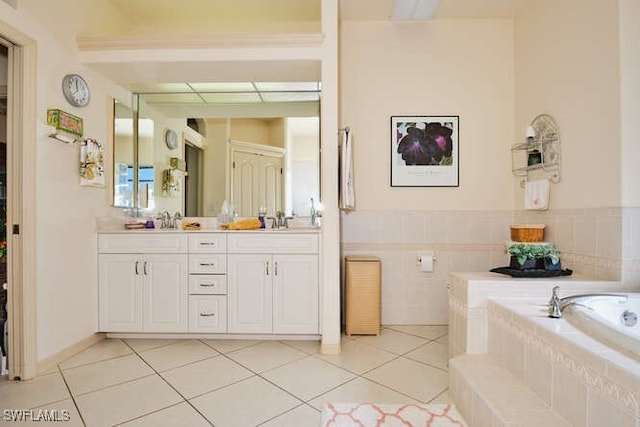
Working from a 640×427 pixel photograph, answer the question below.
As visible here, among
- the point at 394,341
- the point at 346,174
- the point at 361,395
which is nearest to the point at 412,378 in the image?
the point at 361,395

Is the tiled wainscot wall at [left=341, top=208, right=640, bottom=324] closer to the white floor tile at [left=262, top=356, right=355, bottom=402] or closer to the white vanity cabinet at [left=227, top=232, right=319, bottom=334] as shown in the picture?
the white vanity cabinet at [left=227, top=232, right=319, bottom=334]

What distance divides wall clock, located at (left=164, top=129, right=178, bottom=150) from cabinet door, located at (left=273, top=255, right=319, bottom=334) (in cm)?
163

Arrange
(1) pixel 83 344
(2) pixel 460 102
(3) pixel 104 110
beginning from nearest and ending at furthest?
(1) pixel 83 344
(3) pixel 104 110
(2) pixel 460 102

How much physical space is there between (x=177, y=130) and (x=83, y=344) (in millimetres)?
1976

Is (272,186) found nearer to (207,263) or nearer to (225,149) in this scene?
(225,149)

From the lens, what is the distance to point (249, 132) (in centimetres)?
319

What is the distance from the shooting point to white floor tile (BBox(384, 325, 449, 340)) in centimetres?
281

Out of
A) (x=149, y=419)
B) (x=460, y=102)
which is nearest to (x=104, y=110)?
(x=149, y=419)

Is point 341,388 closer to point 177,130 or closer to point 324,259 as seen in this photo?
point 324,259

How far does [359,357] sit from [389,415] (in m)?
0.69

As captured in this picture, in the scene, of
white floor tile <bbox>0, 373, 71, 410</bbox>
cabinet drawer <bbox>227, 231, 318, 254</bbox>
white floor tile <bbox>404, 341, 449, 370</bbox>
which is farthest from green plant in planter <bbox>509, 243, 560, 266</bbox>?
white floor tile <bbox>0, 373, 71, 410</bbox>

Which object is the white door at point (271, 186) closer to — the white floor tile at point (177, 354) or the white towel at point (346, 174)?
the white towel at point (346, 174)

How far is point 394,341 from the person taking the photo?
104 inches

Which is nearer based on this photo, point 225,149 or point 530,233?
point 530,233
